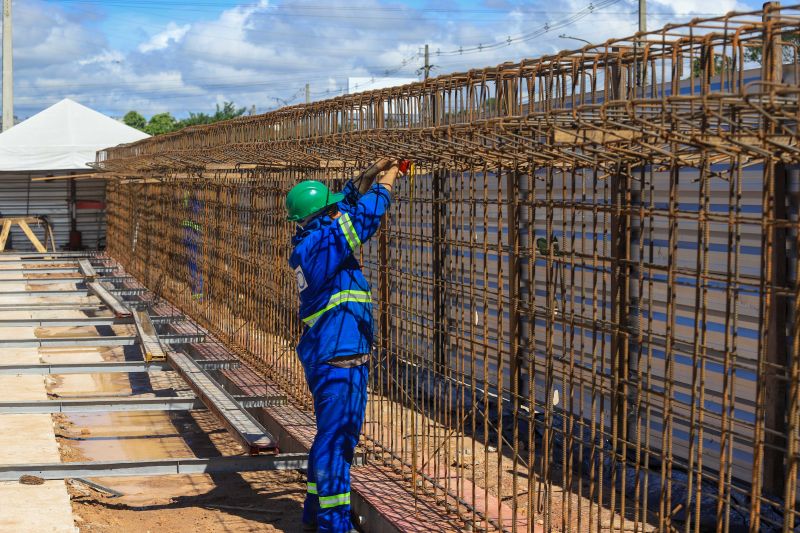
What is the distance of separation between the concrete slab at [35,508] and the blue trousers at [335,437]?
1560 millimetres

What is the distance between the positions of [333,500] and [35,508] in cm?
204

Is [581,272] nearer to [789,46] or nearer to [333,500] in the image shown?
[333,500]

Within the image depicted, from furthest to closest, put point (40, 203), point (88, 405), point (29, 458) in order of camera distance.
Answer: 1. point (40, 203)
2. point (88, 405)
3. point (29, 458)

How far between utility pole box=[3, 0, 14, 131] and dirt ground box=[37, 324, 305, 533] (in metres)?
27.8

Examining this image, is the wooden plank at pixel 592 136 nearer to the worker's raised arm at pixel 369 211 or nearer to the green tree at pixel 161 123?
the worker's raised arm at pixel 369 211

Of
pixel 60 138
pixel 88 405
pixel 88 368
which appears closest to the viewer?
pixel 88 405

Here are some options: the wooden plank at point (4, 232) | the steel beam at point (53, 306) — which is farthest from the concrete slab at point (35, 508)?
the wooden plank at point (4, 232)

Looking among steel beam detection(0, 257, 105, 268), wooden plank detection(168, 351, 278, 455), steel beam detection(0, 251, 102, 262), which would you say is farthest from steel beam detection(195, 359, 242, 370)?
steel beam detection(0, 251, 102, 262)

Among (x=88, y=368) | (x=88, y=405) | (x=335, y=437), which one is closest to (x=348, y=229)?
(x=335, y=437)

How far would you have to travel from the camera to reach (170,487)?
299 inches

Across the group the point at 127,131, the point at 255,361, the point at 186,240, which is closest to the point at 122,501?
the point at 255,361

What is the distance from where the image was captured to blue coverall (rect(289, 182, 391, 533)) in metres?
5.68

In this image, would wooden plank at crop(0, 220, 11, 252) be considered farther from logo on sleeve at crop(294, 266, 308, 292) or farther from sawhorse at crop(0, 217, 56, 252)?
logo on sleeve at crop(294, 266, 308, 292)

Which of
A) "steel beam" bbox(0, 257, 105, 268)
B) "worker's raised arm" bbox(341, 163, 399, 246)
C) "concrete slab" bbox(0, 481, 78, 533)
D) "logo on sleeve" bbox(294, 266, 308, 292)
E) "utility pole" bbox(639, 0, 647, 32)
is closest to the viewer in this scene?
"worker's raised arm" bbox(341, 163, 399, 246)
